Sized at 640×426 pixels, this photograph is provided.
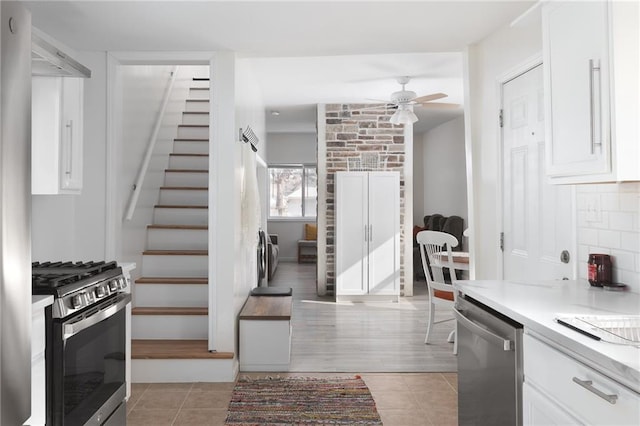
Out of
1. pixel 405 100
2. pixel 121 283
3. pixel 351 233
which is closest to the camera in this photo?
pixel 121 283

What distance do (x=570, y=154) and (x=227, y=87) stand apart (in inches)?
96.8

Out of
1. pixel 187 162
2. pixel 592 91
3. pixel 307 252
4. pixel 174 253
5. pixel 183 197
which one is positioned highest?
pixel 187 162

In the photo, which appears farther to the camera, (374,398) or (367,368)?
(367,368)

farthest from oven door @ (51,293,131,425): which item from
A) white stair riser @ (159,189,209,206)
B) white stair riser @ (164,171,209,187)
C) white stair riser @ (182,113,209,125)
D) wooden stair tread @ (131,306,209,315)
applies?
white stair riser @ (182,113,209,125)

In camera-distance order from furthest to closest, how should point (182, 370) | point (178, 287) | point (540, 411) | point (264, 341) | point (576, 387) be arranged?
point (178, 287) < point (264, 341) < point (182, 370) < point (540, 411) < point (576, 387)

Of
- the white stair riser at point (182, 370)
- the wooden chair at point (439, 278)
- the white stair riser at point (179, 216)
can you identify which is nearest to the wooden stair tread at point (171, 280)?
the white stair riser at point (182, 370)

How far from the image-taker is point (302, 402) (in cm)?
317

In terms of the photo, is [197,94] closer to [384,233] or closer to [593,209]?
[384,233]

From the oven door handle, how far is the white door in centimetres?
225

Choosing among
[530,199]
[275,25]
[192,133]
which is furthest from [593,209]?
[192,133]

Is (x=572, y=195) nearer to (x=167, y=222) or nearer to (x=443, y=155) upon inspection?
(x=167, y=222)

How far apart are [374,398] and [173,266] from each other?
2.07m

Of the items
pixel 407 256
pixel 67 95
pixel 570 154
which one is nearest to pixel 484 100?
pixel 570 154

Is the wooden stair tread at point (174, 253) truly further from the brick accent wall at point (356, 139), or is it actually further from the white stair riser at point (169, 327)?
the brick accent wall at point (356, 139)
